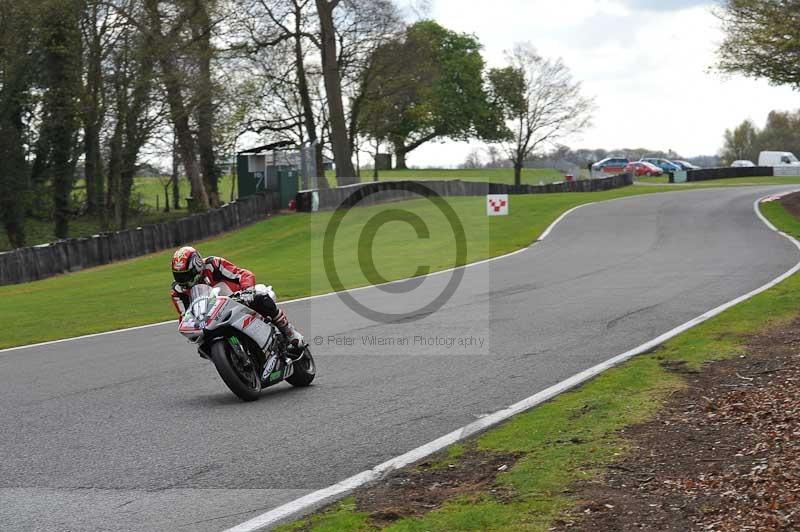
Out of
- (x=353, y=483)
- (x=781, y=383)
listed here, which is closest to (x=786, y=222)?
(x=781, y=383)

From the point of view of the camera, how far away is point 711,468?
633 cm

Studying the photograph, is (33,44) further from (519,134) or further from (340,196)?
(519,134)

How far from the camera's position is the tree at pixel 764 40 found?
35.4m

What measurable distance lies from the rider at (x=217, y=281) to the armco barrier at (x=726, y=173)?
6252 centimetres

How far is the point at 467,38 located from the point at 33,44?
6330 cm

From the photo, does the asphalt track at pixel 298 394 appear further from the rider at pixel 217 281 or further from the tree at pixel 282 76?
the tree at pixel 282 76

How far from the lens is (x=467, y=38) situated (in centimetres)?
9806

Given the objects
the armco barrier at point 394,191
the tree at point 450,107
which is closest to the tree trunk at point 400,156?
the tree at point 450,107

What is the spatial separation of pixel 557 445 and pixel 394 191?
3921 centimetres

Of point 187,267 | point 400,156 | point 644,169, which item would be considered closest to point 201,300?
point 187,267

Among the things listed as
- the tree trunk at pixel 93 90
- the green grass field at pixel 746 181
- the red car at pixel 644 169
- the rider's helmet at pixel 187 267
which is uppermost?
the tree trunk at pixel 93 90

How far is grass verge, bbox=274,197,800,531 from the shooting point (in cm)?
572

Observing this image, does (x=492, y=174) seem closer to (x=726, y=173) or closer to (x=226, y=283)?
(x=726, y=173)

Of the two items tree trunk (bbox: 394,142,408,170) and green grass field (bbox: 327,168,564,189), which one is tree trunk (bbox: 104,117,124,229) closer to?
green grass field (bbox: 327,168,564,189)
